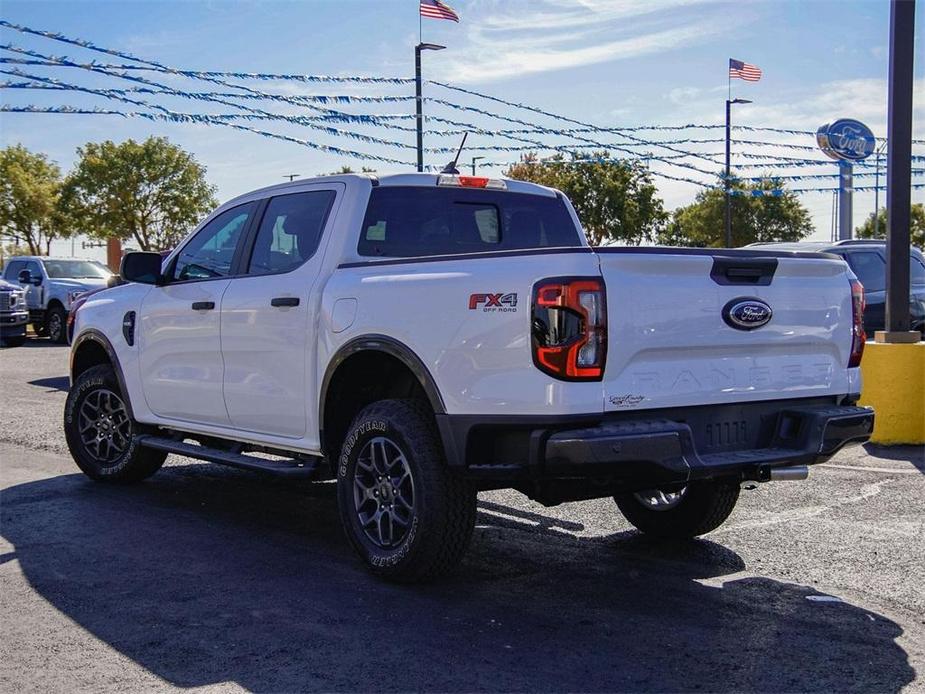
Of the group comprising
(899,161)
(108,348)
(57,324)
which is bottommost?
(57,324)

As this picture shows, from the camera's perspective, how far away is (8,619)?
4625 millimetres

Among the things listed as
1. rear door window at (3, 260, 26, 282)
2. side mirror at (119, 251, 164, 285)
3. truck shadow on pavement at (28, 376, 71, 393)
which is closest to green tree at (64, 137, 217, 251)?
rear door window at (3, 260, 26, 282)

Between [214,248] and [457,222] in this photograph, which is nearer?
[457,222]

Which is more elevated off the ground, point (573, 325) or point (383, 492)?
point (573, 325)

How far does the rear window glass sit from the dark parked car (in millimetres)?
7646

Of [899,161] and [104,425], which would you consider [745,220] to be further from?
[104,425]

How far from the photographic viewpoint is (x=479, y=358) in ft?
14.9

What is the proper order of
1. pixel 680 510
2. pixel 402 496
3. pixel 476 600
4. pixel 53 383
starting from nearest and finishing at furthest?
pixel 476 600 → pixel 402 496 → pixel 680 510 → pixel 53 383

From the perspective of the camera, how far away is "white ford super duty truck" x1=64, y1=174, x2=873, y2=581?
4.34 meters

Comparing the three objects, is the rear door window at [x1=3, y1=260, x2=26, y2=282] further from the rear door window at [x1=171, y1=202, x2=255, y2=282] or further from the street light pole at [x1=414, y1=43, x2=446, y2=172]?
the rear door window at [x1=171, y1=202, x2=255, y2=282]

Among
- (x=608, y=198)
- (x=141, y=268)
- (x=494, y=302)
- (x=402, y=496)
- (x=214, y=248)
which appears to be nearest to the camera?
(x=494, y=302)

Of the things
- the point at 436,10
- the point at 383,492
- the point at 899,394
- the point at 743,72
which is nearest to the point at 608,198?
the point at 743,72

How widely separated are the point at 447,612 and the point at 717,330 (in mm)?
1702

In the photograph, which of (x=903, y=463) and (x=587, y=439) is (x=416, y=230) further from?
(x=903, y=463)
